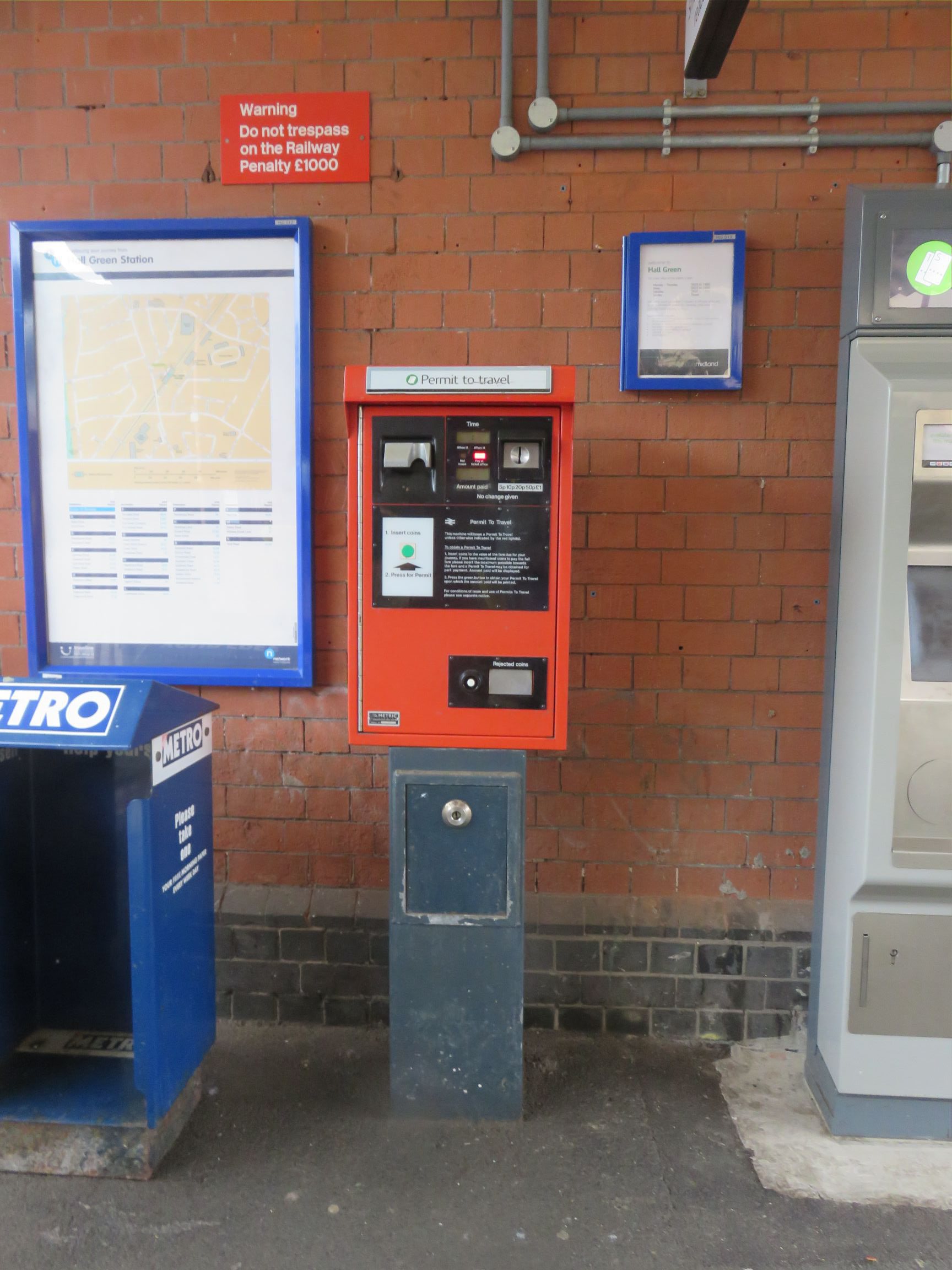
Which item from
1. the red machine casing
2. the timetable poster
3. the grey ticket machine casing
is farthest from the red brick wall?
the red machine casing

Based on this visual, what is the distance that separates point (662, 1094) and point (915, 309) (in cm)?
245

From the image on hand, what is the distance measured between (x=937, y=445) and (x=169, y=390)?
2.45m

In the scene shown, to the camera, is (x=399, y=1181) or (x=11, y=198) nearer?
(x=399, y=1181)

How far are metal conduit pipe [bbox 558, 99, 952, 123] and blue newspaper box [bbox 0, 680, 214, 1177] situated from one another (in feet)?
7.45

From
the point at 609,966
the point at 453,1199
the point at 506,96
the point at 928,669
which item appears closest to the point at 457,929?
the point at 453,1199

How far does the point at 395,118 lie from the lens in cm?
270

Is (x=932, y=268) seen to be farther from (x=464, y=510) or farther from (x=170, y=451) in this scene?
(x=170, y=451)

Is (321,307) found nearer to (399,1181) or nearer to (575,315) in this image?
(575,315)

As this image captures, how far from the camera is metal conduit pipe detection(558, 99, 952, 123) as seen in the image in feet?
8.45

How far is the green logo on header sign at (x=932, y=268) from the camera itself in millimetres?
2191

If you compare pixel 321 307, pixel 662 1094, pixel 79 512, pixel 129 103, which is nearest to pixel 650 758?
pixel 662 1094

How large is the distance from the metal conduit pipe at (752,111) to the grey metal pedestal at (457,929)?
6.85 ft

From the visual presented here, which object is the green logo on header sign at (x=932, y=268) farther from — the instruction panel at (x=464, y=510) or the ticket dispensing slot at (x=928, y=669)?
the instruction panel at (x=464, y=510)

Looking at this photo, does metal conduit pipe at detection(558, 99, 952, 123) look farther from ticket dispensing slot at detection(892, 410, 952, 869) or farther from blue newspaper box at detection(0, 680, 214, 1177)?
blue newspaper box at detection(0, 680, 214, 1177)
